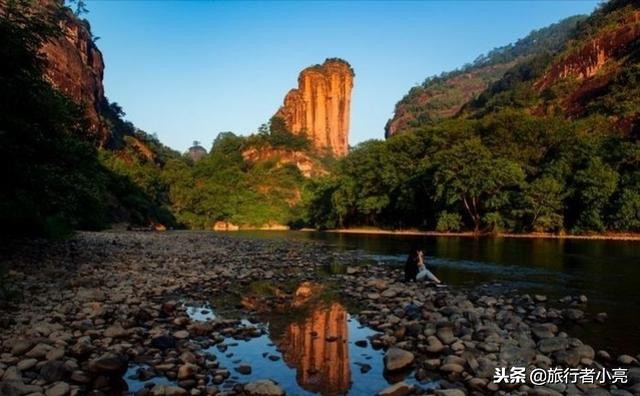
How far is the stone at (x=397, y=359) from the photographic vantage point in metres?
7.66

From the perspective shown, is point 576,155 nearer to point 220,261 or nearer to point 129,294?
point 220,261

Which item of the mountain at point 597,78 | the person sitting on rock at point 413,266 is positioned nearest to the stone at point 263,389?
the person sitting on rock at point 413,266

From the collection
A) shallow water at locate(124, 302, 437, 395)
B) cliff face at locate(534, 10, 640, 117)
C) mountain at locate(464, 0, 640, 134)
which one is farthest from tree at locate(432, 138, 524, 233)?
shallow water at locate(124, 302, 437, 395)

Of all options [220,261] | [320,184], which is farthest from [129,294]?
[320,184]

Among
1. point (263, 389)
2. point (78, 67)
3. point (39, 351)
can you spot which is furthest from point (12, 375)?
point (78, 67)

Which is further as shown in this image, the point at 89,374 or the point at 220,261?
the point at 220,261

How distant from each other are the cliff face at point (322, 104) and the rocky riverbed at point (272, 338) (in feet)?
496

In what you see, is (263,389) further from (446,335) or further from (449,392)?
(446,335)

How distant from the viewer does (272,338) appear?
9500 millimetres

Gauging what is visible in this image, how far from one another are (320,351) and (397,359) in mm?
1611

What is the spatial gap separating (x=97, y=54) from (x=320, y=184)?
61.6 m

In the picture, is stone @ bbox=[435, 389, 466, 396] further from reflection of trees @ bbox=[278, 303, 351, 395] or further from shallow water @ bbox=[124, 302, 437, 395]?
reflection of trees @ bbox=[278, 303, 351, 395]

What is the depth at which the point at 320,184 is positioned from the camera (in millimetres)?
83562

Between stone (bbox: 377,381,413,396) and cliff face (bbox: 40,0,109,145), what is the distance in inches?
2595
